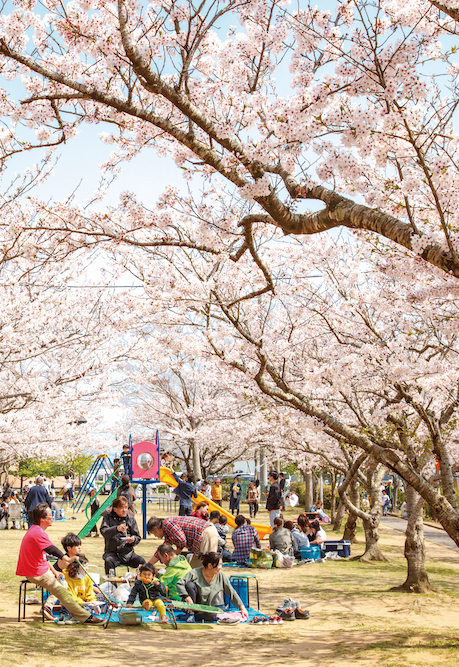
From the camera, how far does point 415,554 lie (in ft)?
29.5

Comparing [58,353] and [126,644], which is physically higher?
[58,353]

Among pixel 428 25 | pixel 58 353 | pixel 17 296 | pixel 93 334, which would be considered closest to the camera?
pixel 428 25

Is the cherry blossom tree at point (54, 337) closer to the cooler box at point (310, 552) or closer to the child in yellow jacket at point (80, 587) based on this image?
the child in yellow jacket at point (80, 587)

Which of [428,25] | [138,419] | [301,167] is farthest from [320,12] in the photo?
[138,419]

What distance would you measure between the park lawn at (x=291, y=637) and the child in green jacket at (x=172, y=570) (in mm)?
522

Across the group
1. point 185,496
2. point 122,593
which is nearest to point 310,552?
point 185,496

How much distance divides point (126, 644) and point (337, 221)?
4.51 metres

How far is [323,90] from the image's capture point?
4.29m

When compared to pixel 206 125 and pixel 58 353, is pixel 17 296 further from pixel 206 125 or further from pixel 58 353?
pixel 206 125

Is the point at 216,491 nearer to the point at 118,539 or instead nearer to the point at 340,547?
the point at 340,547

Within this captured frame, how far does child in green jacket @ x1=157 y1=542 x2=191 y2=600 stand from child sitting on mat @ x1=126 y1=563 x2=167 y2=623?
9 centimetres

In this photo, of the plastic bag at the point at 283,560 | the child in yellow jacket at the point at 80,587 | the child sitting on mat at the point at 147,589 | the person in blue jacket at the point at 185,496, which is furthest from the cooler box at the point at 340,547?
the child in yellow jacket at the point at 80,587

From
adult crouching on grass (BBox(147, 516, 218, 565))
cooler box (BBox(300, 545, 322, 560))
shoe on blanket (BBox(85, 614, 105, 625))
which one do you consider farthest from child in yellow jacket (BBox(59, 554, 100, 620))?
cooler box (BBox(300, 545, 322, 560))

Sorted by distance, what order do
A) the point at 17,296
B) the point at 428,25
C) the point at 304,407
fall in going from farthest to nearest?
the point at 17,296, the point at 304,407, the point at 428,25
